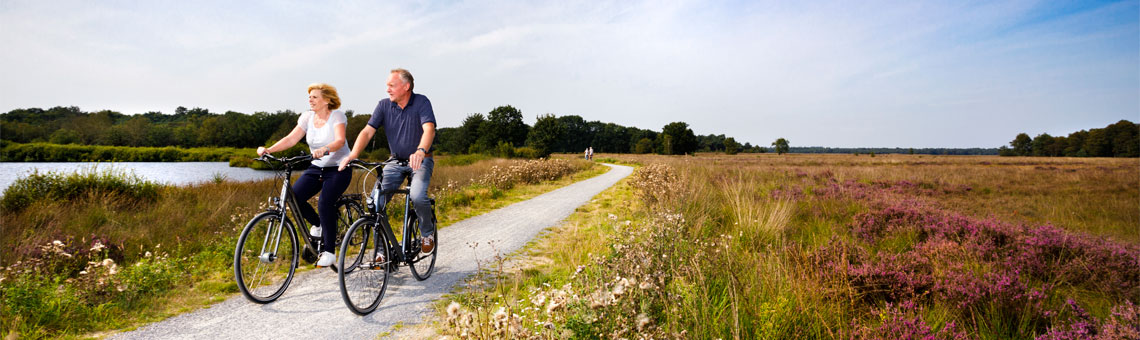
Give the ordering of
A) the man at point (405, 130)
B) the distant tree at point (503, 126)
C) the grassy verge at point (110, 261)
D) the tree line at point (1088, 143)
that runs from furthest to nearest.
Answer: the tree line at point (1088, 143) → the distant tree at point (503, 126) → the man at point (405, 130) → the grassy verge at point (110, 261)

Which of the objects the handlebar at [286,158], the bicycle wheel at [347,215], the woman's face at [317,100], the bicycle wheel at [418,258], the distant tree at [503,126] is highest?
the distant tree at [503,126]

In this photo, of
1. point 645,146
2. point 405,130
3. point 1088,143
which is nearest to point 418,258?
point 405,130

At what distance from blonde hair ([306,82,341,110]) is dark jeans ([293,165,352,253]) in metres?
0.63

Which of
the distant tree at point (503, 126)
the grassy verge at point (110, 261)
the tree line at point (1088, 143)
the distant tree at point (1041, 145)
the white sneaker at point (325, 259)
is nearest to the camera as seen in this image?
the grassy verge at point (110, 261)

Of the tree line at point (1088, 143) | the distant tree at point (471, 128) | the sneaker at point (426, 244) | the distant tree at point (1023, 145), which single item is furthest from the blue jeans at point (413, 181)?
the distant tree at point (1023, 145)

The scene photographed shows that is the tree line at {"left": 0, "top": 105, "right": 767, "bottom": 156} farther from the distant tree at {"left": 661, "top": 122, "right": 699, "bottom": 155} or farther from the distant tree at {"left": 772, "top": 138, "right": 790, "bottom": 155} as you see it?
the distant tree at {"left": 772, "top": 138, "right": 790, "bottom": 155}

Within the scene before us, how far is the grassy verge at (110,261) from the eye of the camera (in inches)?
114

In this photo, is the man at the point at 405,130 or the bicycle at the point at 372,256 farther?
the man at the point at 405,130

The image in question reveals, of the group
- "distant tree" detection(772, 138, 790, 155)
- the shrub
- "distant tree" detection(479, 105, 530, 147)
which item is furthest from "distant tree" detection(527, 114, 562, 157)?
"distant tree" detection(772, 138, 790, 155)

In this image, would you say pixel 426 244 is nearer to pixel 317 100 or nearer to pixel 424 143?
pixel 424 143

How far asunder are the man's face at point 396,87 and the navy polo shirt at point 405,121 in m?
0.14

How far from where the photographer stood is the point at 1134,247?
4.65 meters

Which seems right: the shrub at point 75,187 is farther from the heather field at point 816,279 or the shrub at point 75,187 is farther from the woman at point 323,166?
the heather field at point 816,279

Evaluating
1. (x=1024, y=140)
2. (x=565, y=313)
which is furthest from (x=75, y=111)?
(x=1024, y=140)
